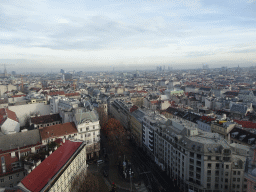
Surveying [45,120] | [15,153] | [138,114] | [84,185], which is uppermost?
[138,114]

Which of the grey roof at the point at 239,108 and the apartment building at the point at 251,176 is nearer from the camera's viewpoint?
the apartment building at the point at 251,176

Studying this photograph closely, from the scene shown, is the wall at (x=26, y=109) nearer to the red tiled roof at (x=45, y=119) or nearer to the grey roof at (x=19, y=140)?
the red tiled roof at (x=45, y=119)

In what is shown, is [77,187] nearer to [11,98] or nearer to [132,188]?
[132,188]

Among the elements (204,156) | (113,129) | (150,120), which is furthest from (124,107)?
(204,156)

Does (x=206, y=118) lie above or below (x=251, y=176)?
below

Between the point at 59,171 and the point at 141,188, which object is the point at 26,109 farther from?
the point at 141,188

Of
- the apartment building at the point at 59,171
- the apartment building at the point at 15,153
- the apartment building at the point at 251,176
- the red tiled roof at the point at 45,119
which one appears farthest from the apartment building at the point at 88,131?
the apartment building at the point at 251,176

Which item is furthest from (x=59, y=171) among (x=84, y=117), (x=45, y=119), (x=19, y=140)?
(x=45, y=119)

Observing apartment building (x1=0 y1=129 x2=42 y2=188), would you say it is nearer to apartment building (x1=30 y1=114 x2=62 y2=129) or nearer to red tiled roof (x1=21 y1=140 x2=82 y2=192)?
red tiled roof (x1=21 y1=140 x2=82 y2=192)
